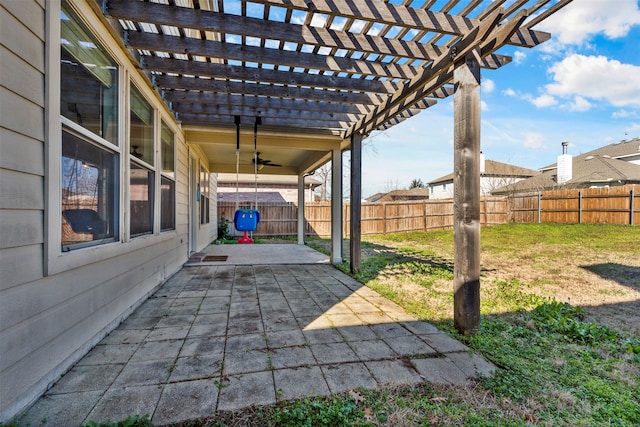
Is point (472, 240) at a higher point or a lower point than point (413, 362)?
higher

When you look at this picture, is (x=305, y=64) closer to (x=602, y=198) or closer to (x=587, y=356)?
(x=587, y=356)

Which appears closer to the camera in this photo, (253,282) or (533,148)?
(253,282)

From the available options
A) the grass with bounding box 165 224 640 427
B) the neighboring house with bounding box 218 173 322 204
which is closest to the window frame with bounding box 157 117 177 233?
the grass with bounding box 165 224 640 427

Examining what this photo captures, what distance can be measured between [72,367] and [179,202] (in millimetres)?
3427

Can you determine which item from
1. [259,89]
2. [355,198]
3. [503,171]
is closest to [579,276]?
[355,198]

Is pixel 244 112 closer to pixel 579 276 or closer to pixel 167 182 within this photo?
pixel 167 182

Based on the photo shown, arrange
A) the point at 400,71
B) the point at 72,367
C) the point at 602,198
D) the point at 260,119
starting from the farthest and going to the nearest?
the point at 602,198
the point at 260,119
the point at 400,71
the point at 72,367

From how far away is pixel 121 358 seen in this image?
203 cm

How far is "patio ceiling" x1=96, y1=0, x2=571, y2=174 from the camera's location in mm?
2207

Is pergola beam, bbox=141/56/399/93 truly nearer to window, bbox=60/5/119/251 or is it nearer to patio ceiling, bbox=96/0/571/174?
patio ceiling, bbox=96/0/571/174

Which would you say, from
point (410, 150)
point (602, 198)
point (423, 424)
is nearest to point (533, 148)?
point (410, 150)

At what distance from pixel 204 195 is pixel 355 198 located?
16.4 ft

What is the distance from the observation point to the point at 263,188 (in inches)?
650

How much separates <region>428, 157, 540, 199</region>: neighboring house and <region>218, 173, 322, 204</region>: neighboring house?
12.5 m
